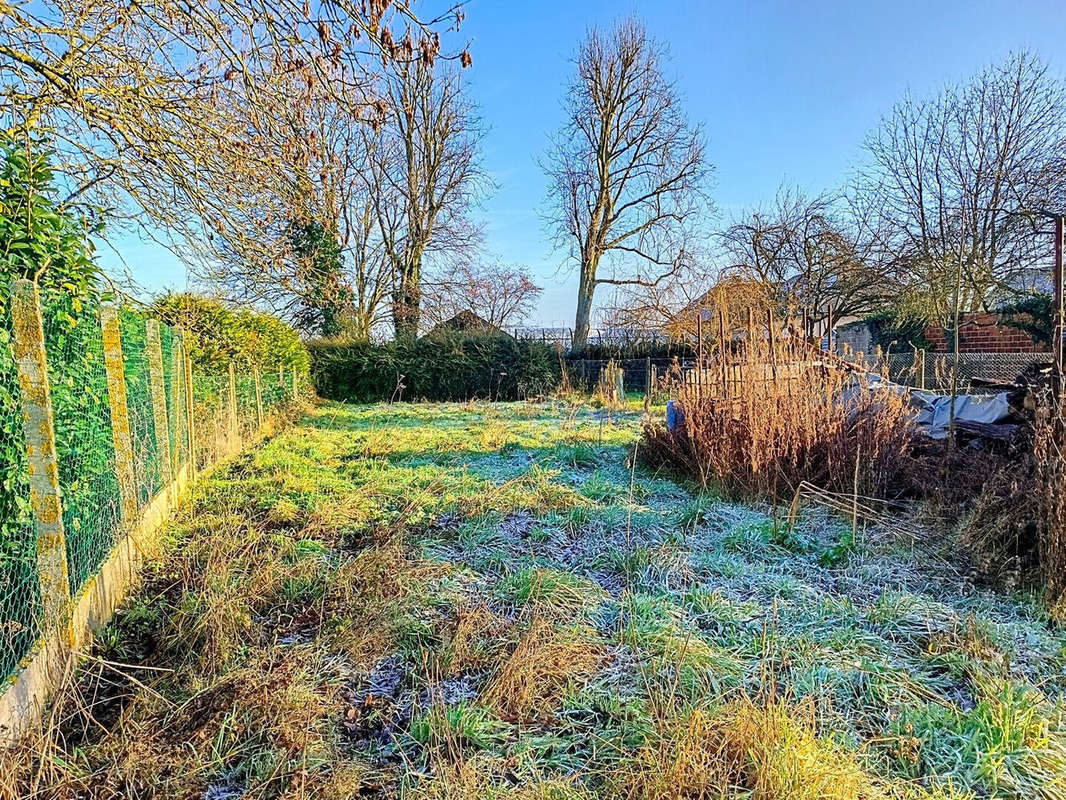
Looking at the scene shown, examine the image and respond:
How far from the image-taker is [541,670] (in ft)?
7.13

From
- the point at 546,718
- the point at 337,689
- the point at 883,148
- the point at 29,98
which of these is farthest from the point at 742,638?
the point at 883,148

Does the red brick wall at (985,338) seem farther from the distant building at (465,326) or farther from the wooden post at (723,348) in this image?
the distant building at (465,326)

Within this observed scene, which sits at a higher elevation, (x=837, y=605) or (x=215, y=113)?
(x=215, y=113)

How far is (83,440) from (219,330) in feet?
16.4

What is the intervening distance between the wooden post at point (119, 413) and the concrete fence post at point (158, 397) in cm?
84

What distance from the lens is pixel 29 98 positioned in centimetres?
294

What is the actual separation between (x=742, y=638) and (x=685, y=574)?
672mm

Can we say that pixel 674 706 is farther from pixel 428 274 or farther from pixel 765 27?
pixel 428 274

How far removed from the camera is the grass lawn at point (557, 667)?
5.45ft

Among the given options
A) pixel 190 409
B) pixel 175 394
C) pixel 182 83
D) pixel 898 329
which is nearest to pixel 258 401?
pixel 190 409

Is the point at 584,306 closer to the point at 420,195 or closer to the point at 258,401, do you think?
the point at 420,195

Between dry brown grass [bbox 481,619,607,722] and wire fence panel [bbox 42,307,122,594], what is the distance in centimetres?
189

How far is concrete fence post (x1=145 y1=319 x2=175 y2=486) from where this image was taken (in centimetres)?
400

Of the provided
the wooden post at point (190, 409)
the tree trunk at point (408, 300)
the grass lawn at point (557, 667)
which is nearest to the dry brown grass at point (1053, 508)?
the grass lawn at point (557, 667)
